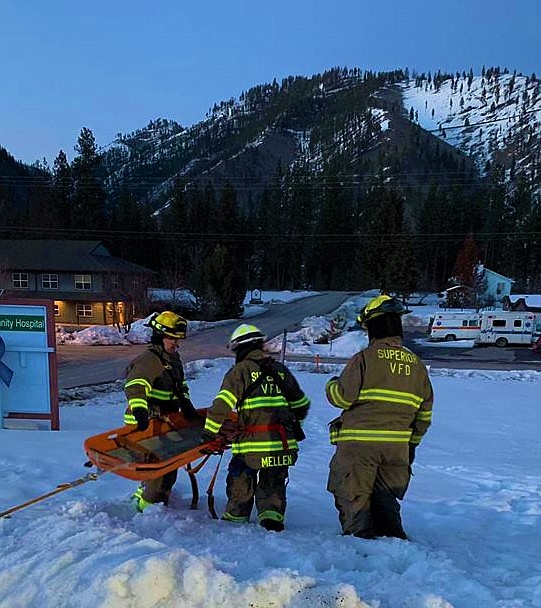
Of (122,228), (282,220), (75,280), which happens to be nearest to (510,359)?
→ (75,280)

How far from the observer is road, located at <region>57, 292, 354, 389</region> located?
22900 mm

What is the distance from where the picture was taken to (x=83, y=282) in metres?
45.4

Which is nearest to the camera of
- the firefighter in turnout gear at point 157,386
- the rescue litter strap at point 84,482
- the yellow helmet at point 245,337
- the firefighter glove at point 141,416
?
the rescue litter strap at point 84,482

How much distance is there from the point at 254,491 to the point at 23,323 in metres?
5.90

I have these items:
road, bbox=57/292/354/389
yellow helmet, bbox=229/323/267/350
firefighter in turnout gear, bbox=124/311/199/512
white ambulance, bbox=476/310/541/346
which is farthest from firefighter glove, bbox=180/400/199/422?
white ambulance, bbox=476/310/541/346

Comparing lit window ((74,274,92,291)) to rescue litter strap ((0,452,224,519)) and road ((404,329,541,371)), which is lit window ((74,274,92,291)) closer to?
road ((404,329,541,371))

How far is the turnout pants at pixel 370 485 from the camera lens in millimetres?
3914

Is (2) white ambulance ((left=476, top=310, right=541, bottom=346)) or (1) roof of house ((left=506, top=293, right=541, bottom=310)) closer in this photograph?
(2) white ambulance ((left=476, top=310, right=541, bottom=346))

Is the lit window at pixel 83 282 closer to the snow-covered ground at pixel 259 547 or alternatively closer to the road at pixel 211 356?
the road at pixel 211 356

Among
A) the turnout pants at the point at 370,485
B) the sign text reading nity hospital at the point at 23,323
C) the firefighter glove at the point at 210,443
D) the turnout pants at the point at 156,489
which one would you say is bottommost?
the turnout pants at the point at 156,489

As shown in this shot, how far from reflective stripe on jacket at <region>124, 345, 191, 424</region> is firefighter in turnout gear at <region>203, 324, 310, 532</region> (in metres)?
0.79

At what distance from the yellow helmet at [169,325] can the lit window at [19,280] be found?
4607cm

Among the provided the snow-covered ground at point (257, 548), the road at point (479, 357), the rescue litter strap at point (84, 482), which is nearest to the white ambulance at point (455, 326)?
the road at point (479, 357)

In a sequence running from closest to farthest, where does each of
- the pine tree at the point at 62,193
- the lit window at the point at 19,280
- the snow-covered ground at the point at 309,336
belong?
the snow-covered ground at the point at 309,336
the lit window at the point at 19,280
the pine tree at the point at 62,193
